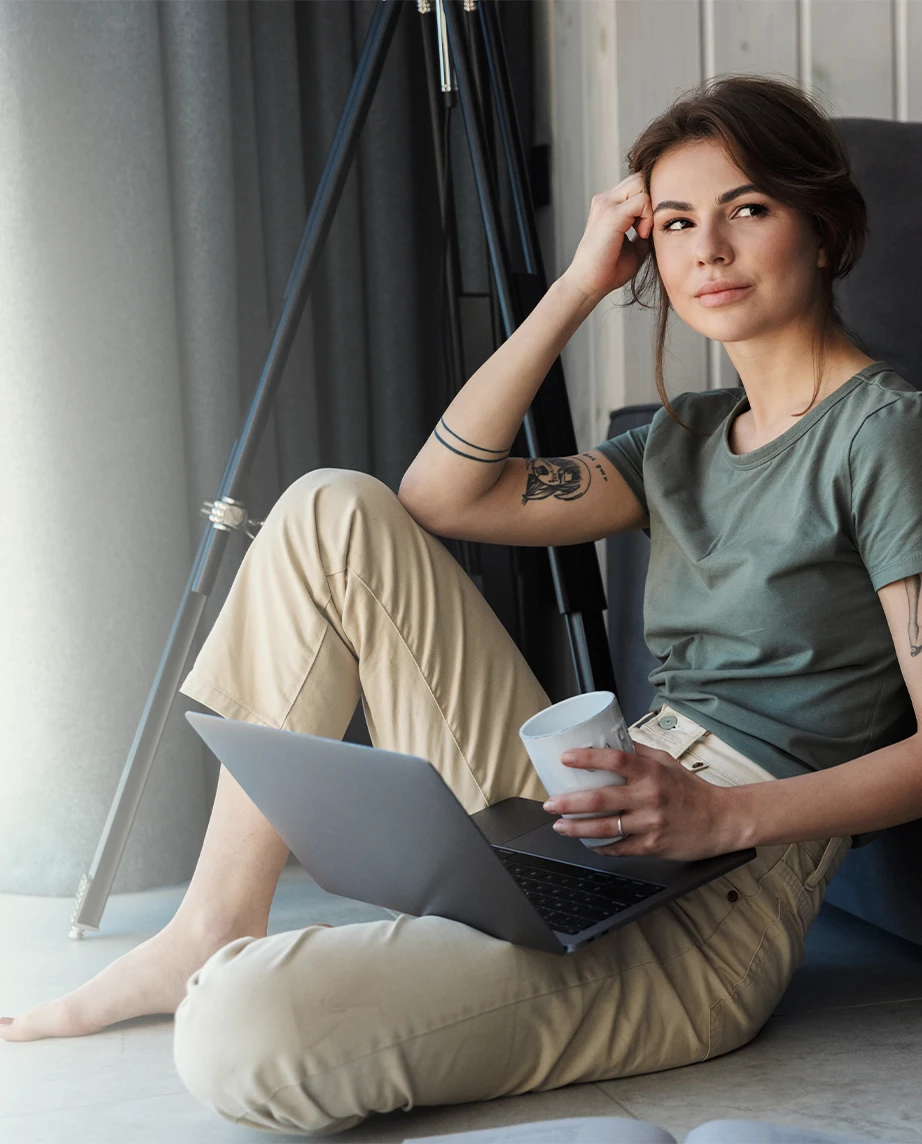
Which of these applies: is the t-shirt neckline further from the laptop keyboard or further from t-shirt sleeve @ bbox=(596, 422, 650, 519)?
the laptop keyboard

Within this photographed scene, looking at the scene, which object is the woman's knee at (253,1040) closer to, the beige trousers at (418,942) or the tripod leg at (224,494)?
the beige trousers at (418,942)

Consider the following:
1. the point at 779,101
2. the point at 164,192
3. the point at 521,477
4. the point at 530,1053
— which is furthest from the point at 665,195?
the point at 164,192

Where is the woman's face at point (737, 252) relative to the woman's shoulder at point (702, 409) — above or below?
above

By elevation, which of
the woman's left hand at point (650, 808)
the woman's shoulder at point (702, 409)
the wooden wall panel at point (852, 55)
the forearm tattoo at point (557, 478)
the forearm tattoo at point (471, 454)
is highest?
the wooden wall panel at point (852, 55)

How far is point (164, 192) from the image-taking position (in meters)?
1.82

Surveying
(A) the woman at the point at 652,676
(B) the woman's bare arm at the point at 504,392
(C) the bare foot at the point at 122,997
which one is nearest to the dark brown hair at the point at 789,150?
(A) the woman at the point at 652,676

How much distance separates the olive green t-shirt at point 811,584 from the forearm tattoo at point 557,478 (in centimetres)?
18

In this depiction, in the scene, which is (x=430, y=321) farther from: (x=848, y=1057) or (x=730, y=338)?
(x=848, y=1057)

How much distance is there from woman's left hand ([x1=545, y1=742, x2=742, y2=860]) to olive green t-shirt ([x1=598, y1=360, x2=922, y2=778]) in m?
0.15

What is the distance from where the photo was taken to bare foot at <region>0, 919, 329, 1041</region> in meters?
1.22

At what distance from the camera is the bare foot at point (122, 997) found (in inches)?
48.1

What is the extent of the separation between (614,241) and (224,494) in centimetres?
58

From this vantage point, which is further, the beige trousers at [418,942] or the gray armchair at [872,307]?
the gray armchair at [872,307]

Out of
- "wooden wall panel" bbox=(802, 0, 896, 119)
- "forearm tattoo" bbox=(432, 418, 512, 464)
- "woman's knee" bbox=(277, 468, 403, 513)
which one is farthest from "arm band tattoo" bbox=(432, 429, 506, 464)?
"wooden wall panel" bbox=(802, 0, 896, 119)
